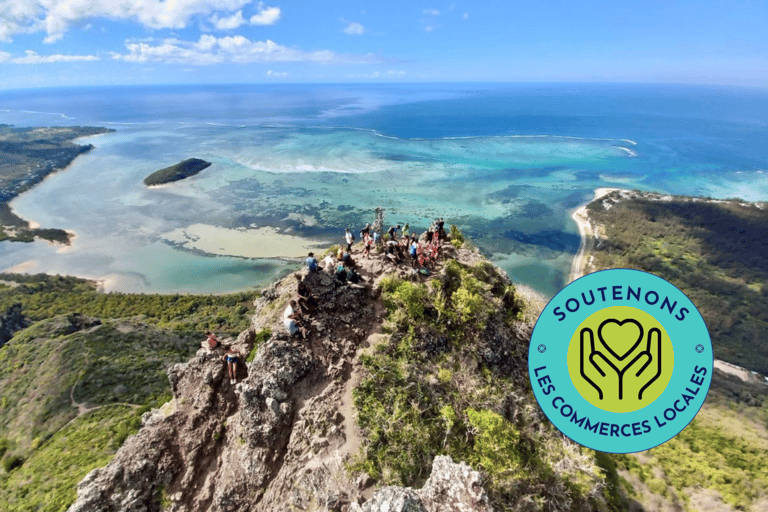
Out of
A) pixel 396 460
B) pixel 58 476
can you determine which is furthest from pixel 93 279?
pixel 396 460

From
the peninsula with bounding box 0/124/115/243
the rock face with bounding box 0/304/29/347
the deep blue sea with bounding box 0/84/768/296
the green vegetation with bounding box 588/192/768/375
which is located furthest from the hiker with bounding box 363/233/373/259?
the peninsula with bounding box 0/124/115/243

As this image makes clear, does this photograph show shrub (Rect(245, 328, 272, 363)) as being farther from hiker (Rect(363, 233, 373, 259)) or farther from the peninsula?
the peninsula

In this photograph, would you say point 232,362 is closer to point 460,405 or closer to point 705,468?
point 460,405

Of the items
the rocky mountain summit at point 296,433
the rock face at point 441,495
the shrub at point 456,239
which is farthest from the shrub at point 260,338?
the shrub at point 456,239

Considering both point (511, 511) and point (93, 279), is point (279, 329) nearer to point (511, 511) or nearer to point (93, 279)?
point (511, 511)

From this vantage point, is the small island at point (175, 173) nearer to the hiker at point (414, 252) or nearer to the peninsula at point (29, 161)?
the peninsula at point (29, 161)

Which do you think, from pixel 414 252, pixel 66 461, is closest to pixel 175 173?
pixel 66 461

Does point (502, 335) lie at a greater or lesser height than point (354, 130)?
lesser
